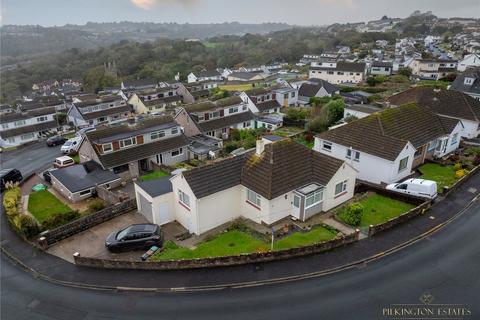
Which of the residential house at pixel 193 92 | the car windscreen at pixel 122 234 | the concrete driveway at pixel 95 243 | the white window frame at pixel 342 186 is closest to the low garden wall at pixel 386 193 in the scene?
the white window frame at pixel 342 186

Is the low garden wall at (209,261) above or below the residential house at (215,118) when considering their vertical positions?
below

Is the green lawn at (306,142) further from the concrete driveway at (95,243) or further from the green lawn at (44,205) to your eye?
the green lawn at (44,205)

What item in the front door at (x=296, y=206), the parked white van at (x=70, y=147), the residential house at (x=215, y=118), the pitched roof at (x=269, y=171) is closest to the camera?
the pitched roof at (x=269, y=171)

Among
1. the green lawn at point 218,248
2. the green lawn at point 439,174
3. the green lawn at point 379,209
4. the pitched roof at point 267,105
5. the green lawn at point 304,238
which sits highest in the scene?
the pitched roof at point 267,105

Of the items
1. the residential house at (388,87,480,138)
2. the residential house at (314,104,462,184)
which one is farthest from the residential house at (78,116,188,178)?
the residential house at (388,87,480,138)

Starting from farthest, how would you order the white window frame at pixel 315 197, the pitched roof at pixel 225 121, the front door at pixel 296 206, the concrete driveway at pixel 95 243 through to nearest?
the pitched roof at pixel 225 121 < the front door at pixel 296 206 < the white window frame at pixel 315 197 < the concrete driveway at pixel 95 243

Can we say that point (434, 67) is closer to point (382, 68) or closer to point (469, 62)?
point (469, 62)

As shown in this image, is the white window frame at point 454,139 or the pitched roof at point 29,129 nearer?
the white window frame at point 454,139
